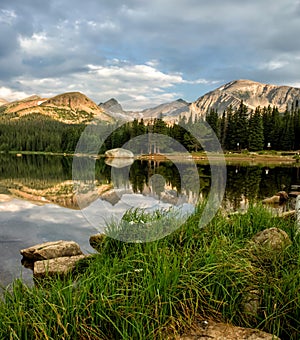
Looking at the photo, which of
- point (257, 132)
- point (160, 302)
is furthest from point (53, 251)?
point (257, 132)

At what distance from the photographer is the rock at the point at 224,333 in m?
3.14

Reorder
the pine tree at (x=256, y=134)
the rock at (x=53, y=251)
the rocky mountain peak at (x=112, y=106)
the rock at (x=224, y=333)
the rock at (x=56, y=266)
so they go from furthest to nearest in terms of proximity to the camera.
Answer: the pine tree at (x=256, y=134)
the rock at (x=53, y=251)
the rocky mountain peak at (x=112, y=106)
the rock at (x=56, y=266)
the rock at (x=224, y=333)

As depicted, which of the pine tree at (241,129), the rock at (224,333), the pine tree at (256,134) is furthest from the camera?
the pine tree at (241,129)

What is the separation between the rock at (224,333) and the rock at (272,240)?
1.68 metres

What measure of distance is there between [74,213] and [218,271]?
413 inches

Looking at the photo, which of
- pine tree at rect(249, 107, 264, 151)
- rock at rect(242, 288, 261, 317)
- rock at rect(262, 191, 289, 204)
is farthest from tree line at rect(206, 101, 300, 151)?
rock at rect(242, 288, 261, 317)

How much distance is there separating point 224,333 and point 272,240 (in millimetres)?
2129

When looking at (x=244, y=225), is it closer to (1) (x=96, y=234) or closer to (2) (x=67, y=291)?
(2) (x=67, y=291)

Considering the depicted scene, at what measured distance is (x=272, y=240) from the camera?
196 inches

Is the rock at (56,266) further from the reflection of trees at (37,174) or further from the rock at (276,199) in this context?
the reflection of trees at (37,174)

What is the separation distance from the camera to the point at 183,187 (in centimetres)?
1356

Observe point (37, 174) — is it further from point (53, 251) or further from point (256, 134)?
point (256, 134)

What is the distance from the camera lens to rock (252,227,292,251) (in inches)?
190

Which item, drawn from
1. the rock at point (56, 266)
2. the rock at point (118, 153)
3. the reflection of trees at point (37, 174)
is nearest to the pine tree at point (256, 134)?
the reflection of trees at point (37, 174)
